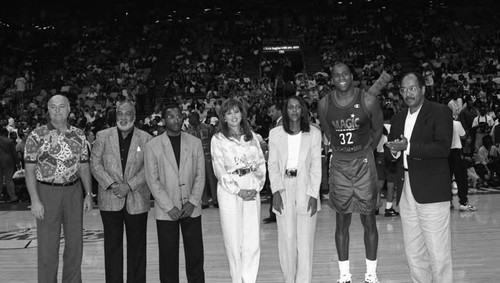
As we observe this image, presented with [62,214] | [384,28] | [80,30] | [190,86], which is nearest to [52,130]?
[62,214]

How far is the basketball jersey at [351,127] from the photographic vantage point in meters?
5.18

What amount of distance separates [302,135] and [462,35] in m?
19.2

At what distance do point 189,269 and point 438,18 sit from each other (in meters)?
21.2

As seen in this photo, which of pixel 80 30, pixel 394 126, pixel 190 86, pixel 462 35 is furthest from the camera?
pixel 80 30

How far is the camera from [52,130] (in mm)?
5281

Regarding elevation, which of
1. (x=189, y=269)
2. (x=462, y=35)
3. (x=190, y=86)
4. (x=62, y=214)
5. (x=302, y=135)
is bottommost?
(x=189, y=269)

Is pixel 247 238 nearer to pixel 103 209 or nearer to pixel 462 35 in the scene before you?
pixel 103 209

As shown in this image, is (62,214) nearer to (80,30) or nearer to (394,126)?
(394,126)

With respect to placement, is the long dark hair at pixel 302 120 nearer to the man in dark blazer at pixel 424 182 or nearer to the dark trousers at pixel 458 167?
the man in dark blazer at pixel 424 182

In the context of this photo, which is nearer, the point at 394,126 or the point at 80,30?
the point at 394,126

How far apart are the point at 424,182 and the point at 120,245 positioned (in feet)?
8.03

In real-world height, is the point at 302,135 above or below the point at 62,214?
above

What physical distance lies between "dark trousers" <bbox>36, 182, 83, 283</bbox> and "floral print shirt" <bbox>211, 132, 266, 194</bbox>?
118 centimetres

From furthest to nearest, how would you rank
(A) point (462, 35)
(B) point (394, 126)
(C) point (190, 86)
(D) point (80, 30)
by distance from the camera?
(D) point (80, 30) → (A) point (462, 35) → (C) point (190, 86) → (B) point (394, 126)
